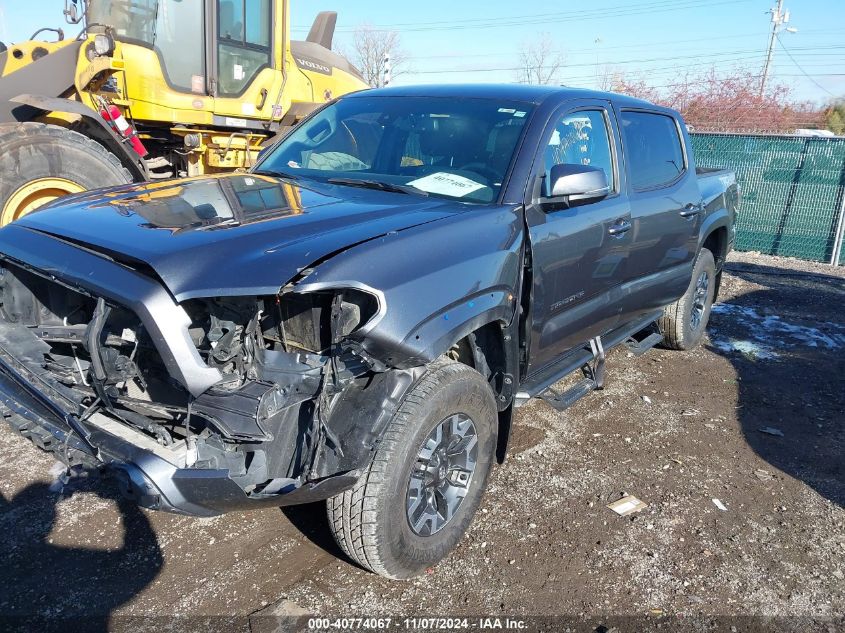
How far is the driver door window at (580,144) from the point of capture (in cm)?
358

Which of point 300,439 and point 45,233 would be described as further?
point 45,233

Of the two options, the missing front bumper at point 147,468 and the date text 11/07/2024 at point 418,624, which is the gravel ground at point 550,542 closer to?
the date text 11/07/2024 at point 418,624

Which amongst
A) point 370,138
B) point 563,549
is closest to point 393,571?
point 563,549

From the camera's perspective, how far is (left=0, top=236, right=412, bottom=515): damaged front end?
2.30 metres

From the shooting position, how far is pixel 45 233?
9.40 feet

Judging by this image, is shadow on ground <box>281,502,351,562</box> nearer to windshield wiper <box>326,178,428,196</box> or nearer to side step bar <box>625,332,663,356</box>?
windshield wiper <box>326,178,428,196</box>

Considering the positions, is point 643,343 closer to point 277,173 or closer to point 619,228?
point 619,228

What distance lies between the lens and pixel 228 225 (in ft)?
8.79

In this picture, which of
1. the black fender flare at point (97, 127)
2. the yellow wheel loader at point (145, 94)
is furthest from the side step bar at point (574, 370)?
the black fender flare at point (97, 127)

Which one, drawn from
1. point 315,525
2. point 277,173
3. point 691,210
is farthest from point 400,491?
point 691,210

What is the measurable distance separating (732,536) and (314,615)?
2.07 metres

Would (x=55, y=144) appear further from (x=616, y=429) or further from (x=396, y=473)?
(x=616, y=429)

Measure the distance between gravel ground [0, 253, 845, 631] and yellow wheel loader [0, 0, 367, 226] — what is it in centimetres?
251

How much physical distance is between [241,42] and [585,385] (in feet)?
18.7
